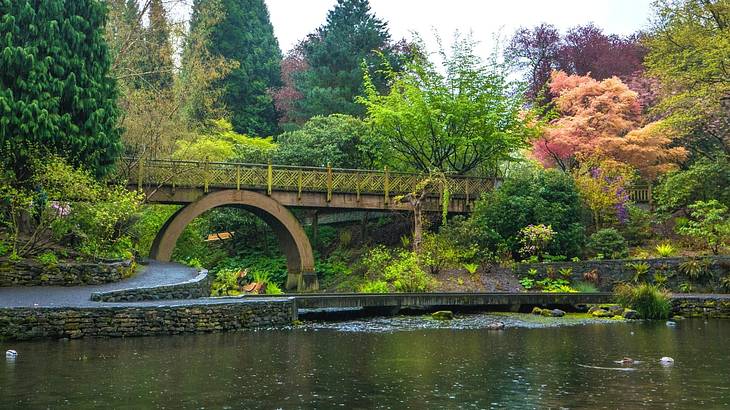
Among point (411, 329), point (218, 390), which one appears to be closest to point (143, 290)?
point (411, 329)

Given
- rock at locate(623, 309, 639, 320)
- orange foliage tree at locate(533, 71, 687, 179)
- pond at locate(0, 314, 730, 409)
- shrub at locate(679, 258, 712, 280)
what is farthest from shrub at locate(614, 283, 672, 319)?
orange foliage tree at locate(533, 71, 687, 179)

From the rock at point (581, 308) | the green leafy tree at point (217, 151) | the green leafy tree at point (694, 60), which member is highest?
the green leafy tree at point (694, 60)

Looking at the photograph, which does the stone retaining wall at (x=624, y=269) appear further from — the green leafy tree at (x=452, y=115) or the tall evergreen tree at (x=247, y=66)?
the tall evergreen tree at (x=247, y=66)

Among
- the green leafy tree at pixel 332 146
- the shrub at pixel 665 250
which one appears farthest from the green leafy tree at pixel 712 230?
the green leafy tree at pixel 332 146

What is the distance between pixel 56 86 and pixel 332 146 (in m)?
13.3

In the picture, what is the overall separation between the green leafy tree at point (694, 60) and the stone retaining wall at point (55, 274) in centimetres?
2084

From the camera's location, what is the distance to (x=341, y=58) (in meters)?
44.7

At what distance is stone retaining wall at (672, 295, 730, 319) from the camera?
67.6 ft

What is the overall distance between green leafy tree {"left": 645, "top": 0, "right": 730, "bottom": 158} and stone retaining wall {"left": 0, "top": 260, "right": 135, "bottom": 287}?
2084 cm

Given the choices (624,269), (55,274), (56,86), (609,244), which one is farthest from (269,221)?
(624,269)

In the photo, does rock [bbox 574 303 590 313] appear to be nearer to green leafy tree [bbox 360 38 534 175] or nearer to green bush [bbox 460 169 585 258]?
green bush [bbox 460 169 585 258]

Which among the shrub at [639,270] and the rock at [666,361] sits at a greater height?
the shrub at [639,270]

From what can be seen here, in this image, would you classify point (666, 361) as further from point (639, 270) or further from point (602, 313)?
point (639, 270)

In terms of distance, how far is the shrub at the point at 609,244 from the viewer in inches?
1051
